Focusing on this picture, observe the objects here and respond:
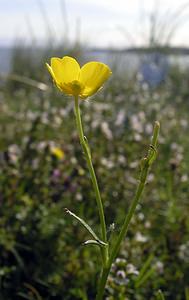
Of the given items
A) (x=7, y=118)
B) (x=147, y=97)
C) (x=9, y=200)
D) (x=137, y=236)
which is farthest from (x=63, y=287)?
(x=147, y=97)

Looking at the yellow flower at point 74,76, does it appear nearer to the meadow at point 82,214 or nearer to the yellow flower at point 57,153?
the meadow at point 82,214

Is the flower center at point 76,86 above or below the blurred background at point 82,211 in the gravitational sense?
above

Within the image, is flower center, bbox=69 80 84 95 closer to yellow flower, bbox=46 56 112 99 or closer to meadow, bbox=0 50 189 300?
yellow flower, bbox=46 56 112 99

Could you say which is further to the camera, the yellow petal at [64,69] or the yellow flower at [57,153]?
the yellow flower at [57,153]

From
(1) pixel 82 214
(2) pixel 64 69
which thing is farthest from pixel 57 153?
(2) pixel 64 69

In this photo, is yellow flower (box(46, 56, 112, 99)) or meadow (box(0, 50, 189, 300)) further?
meadow (box(0, 50, 189, 300))

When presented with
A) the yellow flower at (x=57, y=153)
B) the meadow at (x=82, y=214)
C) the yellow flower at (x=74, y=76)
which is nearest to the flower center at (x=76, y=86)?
the yellow flower at (x=74, y=76)

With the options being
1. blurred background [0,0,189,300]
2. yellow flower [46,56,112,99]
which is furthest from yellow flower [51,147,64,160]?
yellow flower [46,56,112,99]
